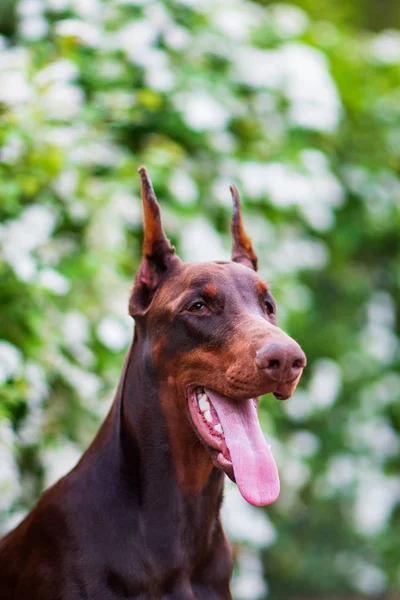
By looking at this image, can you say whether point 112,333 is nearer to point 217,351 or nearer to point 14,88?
point 14,88

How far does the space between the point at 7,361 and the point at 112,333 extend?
66cm

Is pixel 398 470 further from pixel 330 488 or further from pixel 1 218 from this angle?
pixel 1 218

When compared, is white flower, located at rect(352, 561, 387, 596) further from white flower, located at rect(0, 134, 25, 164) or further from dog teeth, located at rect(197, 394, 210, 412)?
dog teeth, located at rect(197, 394, 210, 412)

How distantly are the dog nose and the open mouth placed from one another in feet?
0.82

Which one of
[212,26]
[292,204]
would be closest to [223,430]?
[292,204]

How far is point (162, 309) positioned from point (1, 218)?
1452 millimetres

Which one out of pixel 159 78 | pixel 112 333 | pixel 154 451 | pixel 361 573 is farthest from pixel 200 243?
pixel 361 573

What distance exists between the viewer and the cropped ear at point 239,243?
345 centimetres

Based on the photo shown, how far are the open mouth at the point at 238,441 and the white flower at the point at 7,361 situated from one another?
1026 millimetres

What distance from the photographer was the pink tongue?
2691 millimetres

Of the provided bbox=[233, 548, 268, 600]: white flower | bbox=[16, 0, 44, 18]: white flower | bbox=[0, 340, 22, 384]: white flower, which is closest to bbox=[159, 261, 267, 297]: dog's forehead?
bbox=[0, 340, 22, 384]: white flower

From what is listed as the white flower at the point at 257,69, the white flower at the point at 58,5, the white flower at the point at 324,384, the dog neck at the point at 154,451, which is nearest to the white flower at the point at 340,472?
the white flower at the point at 324,384

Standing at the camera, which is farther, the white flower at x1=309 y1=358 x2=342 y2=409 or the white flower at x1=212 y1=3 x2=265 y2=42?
the white flower at x1=309 y1=358 x2=342 y2=409

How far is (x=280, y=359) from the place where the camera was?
8.51ft
